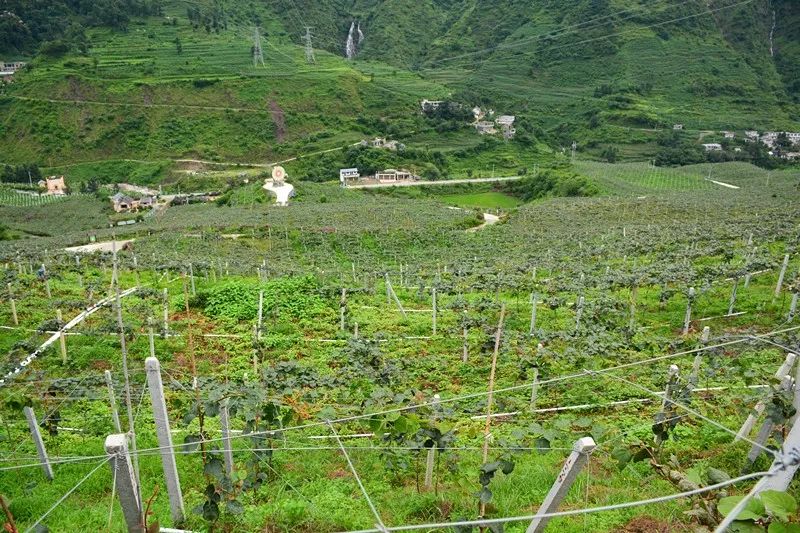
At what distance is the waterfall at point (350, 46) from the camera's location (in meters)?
142

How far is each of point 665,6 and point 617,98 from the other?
3915 centimetres

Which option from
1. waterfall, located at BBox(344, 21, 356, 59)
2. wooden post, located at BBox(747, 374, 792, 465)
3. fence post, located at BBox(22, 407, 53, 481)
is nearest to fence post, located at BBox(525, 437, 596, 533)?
wooden post, located at BBox(747, 374, 792, 465)

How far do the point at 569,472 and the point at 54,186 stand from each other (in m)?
82.3

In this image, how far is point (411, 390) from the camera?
19.2 feet

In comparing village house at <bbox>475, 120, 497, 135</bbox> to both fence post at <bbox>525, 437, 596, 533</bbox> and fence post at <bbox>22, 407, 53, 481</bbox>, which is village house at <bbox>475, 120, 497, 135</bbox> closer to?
fence post at <bbox>22, 407, 53, 481</bbox>

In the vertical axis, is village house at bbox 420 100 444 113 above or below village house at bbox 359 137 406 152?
above

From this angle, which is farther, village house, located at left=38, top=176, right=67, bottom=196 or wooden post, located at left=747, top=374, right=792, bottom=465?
village house, located at left=38, top=176, right=67, bottom=196

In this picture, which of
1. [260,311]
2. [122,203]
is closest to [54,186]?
A: [122,203]

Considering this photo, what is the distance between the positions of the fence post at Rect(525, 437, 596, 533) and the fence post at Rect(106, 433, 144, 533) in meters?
2.74

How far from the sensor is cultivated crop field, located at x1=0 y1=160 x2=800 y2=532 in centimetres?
461

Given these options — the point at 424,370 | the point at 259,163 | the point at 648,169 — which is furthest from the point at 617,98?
the point at 424,370

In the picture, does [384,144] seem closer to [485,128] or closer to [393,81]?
[485,128]

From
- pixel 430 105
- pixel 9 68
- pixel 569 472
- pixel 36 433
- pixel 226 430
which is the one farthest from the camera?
pixel 9 68

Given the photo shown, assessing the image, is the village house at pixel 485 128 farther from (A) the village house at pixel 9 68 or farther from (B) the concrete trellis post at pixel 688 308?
(A) the village house at pixel 9 68
